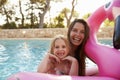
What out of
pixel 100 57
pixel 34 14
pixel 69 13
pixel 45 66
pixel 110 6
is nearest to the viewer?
pixel 45 66

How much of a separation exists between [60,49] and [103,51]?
0.39 meters

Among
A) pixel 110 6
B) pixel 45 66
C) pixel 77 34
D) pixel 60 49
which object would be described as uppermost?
pixel 110 6

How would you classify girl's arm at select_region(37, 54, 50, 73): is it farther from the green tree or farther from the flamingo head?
the green tree

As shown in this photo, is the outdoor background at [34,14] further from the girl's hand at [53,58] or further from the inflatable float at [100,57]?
the girl's hand at [53,58]

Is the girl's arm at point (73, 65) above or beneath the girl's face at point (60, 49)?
beneath

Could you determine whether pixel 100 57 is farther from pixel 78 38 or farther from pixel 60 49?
pixel 60 49

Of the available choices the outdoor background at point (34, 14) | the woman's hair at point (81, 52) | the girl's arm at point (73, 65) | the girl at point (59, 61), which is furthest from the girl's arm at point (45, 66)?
the outdoor background at point (34, 14)

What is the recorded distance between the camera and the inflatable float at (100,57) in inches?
93.2

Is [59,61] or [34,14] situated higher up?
[34,14]

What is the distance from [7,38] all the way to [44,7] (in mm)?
3190

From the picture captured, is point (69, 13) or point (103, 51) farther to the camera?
point (69, 13)

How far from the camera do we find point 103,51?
110 inches

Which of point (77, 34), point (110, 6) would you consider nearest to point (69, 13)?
point (110, 6)

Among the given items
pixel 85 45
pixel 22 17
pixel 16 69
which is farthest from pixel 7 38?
pixel 85 45
